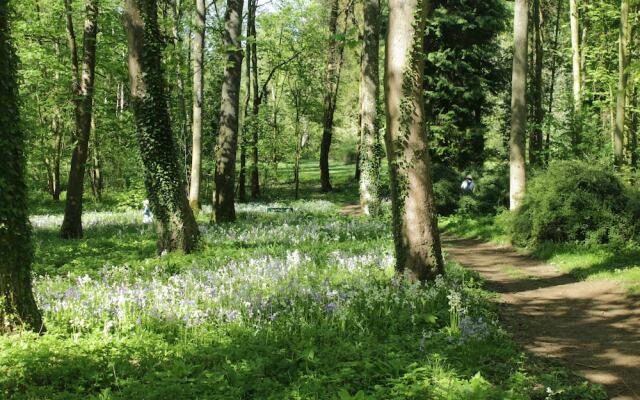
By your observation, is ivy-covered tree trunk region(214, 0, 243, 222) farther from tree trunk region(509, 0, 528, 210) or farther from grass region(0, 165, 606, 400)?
tree trunk region(509, 0, 528, 210)

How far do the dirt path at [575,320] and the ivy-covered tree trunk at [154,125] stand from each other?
689 cm

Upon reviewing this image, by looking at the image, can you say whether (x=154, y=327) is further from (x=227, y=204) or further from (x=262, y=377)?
(x=227, y=204)

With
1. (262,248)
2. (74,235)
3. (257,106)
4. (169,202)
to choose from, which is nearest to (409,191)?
(262,248)

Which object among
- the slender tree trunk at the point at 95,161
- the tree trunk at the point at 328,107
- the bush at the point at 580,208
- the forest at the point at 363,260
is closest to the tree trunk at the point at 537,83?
the forest at the point at 363,260

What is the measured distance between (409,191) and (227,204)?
32.7 ft

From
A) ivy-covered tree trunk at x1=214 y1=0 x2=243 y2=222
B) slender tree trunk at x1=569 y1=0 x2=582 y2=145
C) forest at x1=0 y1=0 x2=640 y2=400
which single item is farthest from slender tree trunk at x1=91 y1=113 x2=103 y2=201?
slender tree trunk at x1=569 y1=0 x2=582 y2=145

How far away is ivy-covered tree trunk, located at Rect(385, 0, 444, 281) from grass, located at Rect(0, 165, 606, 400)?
0.56 m

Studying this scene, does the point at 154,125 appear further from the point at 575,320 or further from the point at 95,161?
A: the point at 95,161

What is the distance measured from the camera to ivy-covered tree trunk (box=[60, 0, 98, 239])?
573 inches

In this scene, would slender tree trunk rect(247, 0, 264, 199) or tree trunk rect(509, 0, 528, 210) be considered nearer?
tree trunk rect(509, 0, 528, 210)

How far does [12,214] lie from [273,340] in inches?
124

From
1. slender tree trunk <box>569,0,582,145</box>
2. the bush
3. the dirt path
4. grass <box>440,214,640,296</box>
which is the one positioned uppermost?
slender tree trunk <box>569,0,582,145</box>

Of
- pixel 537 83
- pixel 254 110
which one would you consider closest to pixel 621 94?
pixel 537 83

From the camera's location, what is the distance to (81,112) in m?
15.0
